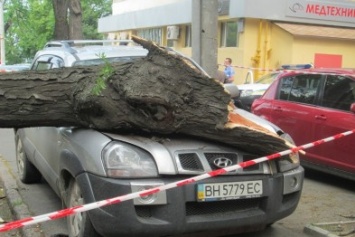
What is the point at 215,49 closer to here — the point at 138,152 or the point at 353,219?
the point at 353,219

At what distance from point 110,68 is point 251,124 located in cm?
119

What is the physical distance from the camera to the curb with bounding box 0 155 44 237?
4.62 metres

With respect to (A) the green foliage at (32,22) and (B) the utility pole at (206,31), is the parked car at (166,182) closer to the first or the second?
(B) the utility pole at (206,31)

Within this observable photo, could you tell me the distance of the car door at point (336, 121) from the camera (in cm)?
593

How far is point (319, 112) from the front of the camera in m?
6.39

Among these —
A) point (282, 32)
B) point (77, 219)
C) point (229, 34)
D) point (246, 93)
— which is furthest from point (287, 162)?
point (229, 34)

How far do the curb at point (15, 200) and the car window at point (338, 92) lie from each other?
146 inches

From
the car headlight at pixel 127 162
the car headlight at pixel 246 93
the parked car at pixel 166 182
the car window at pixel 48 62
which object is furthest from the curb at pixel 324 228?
the car headlight at pixel 246 93

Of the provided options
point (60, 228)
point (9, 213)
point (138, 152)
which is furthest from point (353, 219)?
point (9, 213)

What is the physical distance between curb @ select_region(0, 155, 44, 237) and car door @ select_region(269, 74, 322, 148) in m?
3.49

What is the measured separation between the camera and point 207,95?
3.96 m

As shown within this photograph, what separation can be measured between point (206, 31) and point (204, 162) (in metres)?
4.22

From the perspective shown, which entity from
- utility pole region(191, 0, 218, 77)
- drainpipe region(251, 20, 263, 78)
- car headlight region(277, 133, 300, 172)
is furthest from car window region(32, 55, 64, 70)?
drainpipe region(251, 20, 263, 78)

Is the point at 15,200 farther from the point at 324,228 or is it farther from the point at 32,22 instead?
the point at 32,22
